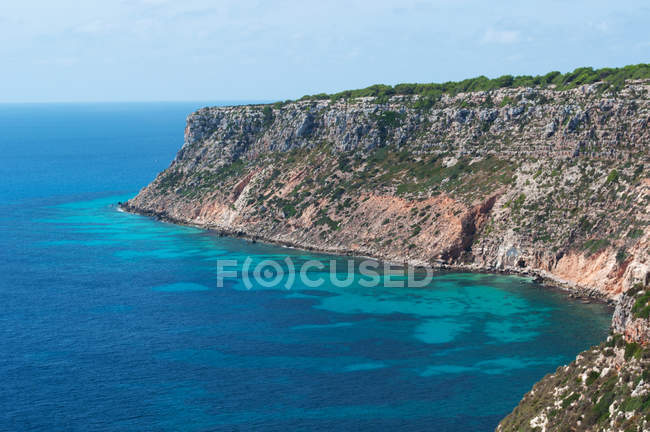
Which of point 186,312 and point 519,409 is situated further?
point 186,312

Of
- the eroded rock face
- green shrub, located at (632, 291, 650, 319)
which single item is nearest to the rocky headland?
the eroded rock face

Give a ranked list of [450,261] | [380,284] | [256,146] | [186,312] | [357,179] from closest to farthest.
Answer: [186,312] < [380,284] < [450,261] < [357,179] < [256,146]

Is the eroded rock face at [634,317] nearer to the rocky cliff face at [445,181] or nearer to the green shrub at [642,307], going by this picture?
the green shrub at [642,307]

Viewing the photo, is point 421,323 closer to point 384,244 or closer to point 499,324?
point 499,324

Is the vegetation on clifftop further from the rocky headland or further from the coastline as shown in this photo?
the coastline

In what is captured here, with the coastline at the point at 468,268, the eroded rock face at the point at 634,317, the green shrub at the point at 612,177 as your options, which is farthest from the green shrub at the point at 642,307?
the green shrub at the point at 612,177

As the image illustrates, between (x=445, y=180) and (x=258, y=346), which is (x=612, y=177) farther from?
(x=258, y=346)

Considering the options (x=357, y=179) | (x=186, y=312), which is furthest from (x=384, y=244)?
(x=186, y=312)
